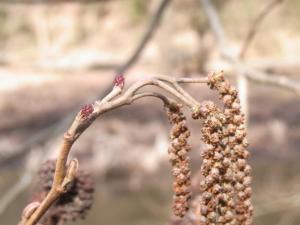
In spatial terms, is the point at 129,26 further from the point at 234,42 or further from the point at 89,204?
the point at 89,204

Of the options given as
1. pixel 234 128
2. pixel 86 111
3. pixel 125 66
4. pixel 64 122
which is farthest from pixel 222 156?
pixel 64 122

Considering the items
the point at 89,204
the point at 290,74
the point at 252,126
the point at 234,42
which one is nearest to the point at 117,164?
the point at 252,126

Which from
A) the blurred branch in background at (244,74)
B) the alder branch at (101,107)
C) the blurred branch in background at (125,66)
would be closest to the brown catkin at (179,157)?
the alder branch at (101,107)

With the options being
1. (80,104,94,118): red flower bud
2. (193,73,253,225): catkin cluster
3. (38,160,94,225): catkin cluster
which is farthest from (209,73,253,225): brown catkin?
(38,160,94,225): catkin cluster

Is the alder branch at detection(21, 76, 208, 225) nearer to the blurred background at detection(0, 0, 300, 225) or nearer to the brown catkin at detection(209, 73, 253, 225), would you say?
the brown catkin at detection(209, 73, 253, 225)

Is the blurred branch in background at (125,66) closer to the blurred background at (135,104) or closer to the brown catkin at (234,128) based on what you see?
the brown catkin at (234,128)

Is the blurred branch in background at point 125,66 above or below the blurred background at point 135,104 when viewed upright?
below

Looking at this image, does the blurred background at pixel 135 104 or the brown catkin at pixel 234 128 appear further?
the blurred background at pixel 135 104
